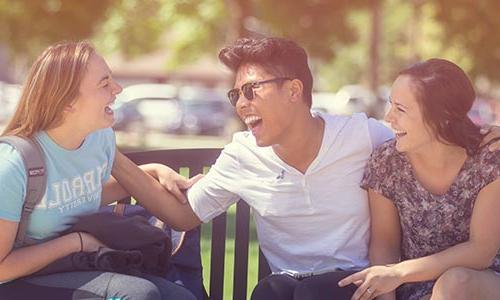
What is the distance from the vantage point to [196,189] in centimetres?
425

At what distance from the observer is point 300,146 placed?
13.5 ft

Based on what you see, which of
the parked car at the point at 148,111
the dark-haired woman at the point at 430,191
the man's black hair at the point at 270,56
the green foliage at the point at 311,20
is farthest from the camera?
the parked car at the point at 148,111

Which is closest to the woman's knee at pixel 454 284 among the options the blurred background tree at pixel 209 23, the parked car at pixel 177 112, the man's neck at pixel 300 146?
the man's neck at pixel 300 146

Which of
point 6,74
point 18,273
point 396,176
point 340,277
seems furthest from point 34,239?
point 6,74

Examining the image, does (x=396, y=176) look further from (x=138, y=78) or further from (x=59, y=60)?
(x=138, y=78)

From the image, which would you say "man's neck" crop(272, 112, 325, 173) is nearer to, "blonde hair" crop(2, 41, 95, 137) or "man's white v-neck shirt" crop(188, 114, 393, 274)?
"man's white v-neck shirt" crop(188, 114, 393, 274)

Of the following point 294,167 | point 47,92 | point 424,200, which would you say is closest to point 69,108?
point 47,92

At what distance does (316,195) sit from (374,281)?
1.62 ft

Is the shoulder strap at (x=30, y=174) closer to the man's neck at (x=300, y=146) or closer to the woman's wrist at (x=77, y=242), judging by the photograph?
the woman's wrist at (x=77, y=242)

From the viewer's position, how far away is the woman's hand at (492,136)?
3.83 meters

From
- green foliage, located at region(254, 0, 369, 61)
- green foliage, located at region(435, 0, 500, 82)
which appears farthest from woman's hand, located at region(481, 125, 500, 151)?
green foliage, located at region(435, 0, 500, 82)

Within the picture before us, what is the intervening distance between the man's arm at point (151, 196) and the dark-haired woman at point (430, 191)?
0.78 meters

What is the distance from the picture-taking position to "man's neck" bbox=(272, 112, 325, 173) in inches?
162

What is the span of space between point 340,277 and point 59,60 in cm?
135
